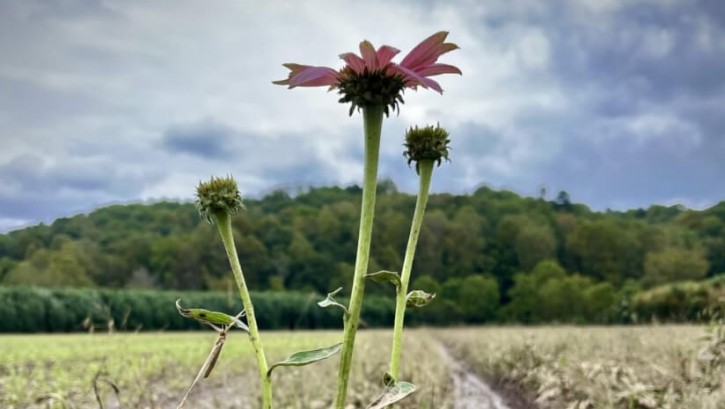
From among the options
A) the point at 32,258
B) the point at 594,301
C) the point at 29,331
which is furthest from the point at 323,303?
the point at 32,258

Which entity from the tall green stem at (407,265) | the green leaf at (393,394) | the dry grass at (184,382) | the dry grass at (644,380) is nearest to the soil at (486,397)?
the dry grass at (644,380)

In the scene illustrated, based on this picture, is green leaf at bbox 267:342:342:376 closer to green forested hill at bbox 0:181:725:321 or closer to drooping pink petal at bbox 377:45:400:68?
drooping pink petal at bbox 377:45:400:68

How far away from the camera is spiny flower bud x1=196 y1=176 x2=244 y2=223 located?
55.5 inches

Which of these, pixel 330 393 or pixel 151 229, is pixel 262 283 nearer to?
pixel 151 229

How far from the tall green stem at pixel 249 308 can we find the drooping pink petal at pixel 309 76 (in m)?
0.31

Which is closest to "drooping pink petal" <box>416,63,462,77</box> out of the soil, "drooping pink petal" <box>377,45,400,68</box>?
"drooping pink petal" <box>377,45,400,68</box>

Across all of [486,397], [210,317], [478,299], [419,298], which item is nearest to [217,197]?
[210,317]

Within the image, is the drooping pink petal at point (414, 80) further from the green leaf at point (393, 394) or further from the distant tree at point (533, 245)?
the distant tree at point (533, 245)

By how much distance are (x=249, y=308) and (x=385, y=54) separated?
1.73 feet

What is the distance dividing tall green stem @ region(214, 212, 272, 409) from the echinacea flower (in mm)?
308

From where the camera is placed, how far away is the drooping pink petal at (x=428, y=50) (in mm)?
1319

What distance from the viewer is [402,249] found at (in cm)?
5244

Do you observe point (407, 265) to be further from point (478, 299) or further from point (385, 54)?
point (478, 299)

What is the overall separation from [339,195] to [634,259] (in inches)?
989
